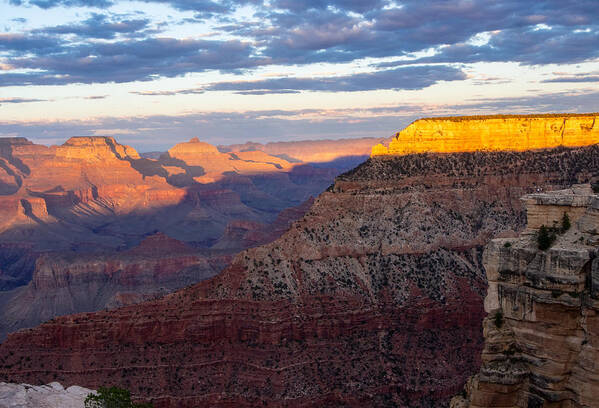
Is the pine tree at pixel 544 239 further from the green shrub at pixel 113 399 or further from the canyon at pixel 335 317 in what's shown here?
the canyon at pixel 335 317

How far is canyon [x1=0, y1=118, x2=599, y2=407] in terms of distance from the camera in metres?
51.8

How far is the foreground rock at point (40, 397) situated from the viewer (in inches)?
1602

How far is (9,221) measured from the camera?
19750 cm

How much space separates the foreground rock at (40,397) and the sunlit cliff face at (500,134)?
42309 millimetres

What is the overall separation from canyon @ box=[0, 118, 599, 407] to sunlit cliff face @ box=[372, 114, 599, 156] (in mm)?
3800

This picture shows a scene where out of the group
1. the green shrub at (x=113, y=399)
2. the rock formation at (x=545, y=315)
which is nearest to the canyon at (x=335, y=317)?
the green shrub at (x=113, y=399)

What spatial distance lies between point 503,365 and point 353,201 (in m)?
49.0

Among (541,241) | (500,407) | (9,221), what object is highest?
(541,241)

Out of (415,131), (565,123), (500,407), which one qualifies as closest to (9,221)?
(415,131)

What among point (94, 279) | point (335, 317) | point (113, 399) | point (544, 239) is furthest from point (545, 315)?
point (94, 279)

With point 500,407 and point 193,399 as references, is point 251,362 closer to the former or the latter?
point 193,399

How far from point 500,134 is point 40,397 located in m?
53.6

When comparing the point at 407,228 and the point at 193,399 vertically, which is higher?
the point at 407,228

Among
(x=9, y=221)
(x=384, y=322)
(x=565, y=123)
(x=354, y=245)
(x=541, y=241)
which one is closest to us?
(x=541, y=241)
